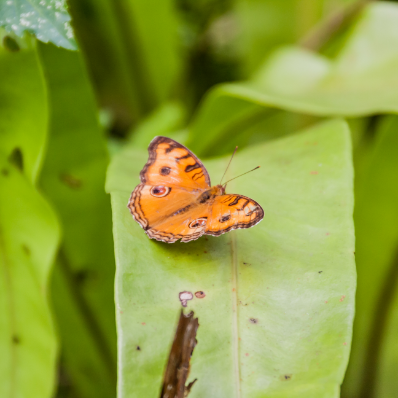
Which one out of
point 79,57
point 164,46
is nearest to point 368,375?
point 79,57

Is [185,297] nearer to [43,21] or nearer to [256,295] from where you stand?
[256,295]

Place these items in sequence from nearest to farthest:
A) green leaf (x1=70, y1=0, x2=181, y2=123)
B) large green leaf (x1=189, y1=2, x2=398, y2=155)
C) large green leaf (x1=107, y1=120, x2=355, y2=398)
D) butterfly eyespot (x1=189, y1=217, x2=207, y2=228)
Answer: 1. large green leaf (x1=107, y1=120, x2=355, y2=398)
2. butterfly eyespot (x1=189, y1=217, x2=207, y2=228)
3. large green leaf (x1=189, y1=2, x2=398, y2=155)
4. green leaf (x1=70, y1=0, x2=181, y2=123)

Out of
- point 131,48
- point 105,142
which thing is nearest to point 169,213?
point 105,142

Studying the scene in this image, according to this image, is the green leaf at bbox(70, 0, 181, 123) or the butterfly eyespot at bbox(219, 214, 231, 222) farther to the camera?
the green leaf at bbox(70, 0, 181, 123)

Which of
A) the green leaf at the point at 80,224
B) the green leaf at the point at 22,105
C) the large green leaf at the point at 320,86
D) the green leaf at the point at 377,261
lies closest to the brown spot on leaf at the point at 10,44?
the green leaf at the point at 22,105

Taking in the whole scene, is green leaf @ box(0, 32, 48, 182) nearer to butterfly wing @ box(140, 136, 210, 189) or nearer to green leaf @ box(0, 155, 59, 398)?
green leaf @ box(0, 155, 59, 398)

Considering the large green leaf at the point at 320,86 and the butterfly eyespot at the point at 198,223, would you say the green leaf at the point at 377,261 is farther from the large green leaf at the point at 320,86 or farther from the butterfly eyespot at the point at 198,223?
the butterfly eyespot at the point at 198,223

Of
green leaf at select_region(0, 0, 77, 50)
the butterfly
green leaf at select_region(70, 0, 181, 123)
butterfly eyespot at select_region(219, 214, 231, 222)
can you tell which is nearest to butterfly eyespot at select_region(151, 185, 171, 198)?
the butterfly
